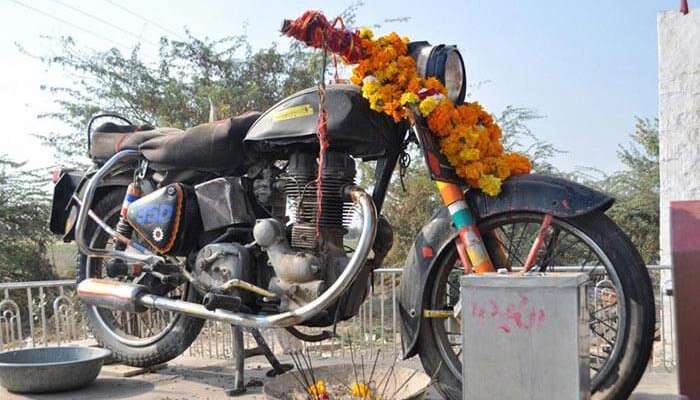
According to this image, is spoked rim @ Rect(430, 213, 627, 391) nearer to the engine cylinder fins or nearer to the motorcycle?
the motorcycle

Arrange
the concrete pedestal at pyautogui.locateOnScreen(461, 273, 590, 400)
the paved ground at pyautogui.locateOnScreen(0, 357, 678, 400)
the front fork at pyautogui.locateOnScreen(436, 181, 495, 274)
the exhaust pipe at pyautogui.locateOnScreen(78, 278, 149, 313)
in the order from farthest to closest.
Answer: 1. the exhaust pipe at pyautogui.locateOnScreen(78, 278, 149, 313)
2. the paved ground at pyautogui.locateOnScreen(0, 357, 678, 400)
3. the front fork at pyautogui.locateOnScreen(436, 181, 495, 274)
4. the concrete pedestal at pyautogui.locateOnScreen(461, 273, 590, 400)

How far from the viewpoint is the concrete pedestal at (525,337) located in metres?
2.30

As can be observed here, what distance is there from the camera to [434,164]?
3.21m

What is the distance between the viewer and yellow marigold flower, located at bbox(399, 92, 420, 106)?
3.23m

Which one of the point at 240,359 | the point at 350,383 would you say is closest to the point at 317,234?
the point at 350,383

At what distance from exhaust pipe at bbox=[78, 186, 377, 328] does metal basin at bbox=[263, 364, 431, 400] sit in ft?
0.92

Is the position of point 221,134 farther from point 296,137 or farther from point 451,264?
point 451,264

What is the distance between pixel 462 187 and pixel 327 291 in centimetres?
76

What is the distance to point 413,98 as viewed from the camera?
3229 mm

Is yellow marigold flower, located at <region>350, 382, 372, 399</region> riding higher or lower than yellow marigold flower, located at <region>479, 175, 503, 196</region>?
lower

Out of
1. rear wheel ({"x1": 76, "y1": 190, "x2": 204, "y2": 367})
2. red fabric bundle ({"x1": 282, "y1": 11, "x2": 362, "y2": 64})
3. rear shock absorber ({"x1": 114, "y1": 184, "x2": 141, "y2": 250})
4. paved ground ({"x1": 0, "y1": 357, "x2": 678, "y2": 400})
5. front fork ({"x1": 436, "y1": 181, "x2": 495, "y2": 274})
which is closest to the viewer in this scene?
front fork ({"x1": 436, "y1": 181, "x2": 495, "y2": 274})

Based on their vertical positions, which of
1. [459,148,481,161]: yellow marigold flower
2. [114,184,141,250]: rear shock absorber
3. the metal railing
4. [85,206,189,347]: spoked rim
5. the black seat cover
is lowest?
the metal railing

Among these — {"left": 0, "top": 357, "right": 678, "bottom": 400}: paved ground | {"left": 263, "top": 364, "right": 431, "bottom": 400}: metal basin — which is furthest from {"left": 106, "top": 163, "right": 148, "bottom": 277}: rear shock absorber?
{"left": 263, "top": 364, "right": 431, "bottom": 400}: metal basin

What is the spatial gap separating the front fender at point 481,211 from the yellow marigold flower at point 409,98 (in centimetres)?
48
